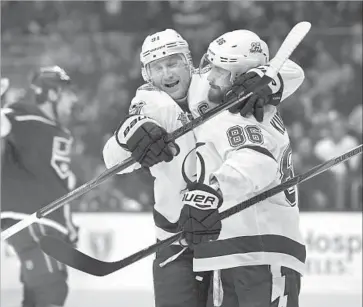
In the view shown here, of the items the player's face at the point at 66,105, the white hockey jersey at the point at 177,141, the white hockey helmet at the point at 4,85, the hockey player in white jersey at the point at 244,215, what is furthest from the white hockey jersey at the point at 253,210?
the white hockey helmet at the point at 4,85

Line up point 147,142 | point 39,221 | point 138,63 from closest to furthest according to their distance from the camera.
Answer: point 147,142, point 39,221, point 138,63

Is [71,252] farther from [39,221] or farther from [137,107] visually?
[39,221]

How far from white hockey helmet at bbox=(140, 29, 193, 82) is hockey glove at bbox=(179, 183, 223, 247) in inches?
16.6

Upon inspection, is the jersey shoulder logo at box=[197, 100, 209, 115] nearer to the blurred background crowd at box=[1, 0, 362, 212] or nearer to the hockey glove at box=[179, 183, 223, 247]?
the hockey glove at box=[179, 183, 223, 247]

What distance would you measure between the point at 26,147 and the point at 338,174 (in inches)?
62.7

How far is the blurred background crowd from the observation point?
4.26 m

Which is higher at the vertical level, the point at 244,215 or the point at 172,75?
the point at 172,75

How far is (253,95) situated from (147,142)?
26 cm

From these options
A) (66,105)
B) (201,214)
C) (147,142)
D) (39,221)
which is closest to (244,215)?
(201,214)

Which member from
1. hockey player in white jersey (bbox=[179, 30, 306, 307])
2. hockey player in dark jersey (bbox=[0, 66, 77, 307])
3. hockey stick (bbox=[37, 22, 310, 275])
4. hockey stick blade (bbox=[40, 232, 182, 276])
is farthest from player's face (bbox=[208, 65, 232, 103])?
hockey player in dark jersey (bbox=[0, 66, 77, 307])

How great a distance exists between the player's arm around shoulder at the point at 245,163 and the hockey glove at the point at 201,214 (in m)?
0.03

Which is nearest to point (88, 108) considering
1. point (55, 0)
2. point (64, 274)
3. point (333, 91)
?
point (55, 0)

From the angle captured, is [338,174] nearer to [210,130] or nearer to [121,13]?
[121,13]

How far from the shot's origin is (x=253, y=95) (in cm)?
184
